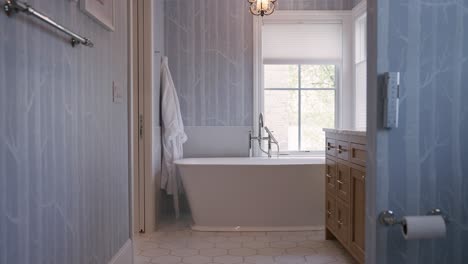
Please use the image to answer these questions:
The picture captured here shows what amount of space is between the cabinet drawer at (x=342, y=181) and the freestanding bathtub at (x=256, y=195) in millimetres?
562

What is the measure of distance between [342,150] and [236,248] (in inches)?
41.9

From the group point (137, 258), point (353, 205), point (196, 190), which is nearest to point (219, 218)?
point (196, 190)

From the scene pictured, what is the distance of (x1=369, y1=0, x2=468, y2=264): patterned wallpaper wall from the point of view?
1396 millimetres

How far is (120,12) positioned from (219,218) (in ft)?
6.21

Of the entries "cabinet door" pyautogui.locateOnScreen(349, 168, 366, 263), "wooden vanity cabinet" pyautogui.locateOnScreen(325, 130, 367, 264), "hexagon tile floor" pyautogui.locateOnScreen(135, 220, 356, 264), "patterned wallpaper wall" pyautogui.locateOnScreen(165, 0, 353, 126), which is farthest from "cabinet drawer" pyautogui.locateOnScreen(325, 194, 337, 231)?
"patterned wallpaper wall" pyautogui.locateOnScreen(165, 0, 353, 126)

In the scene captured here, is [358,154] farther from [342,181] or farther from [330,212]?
[330,212]

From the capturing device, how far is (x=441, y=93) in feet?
4.69

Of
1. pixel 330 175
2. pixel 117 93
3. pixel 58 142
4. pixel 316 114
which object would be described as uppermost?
pixel 117 93

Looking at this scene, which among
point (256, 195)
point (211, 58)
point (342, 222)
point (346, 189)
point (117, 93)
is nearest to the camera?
point (117, 93)

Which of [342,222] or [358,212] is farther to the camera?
[342,222]

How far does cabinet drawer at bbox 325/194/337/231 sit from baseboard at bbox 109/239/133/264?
4.67ft

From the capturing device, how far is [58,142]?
153 centimetres

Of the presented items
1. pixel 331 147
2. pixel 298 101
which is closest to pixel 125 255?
pixel 331 147

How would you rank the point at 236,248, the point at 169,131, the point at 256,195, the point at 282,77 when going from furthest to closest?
the point at 282,77 → the point at 169,131 → the point at 256,195 → the point at 236,248
